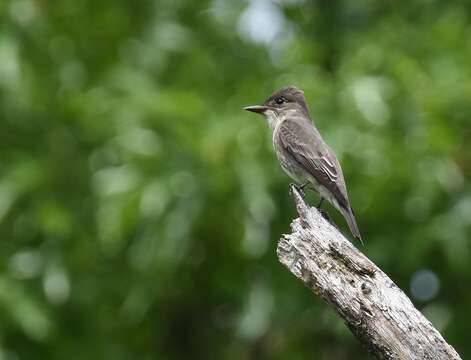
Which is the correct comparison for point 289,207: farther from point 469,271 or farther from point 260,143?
point 469,271

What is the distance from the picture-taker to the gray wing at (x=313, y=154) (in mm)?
5023

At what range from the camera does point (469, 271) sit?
5.98m

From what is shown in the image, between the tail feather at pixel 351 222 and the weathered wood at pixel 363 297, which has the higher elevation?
the tail feather at pixel 351 222

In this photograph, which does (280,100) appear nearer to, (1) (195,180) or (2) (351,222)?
(1) (195,180)

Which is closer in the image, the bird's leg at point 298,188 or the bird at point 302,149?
the bird's leg at point 298,188

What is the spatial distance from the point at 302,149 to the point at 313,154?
102 mm

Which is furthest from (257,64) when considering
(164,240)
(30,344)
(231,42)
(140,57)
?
(30,344)

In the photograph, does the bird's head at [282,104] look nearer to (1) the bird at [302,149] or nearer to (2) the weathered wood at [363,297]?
(1) the bird at [302,149]

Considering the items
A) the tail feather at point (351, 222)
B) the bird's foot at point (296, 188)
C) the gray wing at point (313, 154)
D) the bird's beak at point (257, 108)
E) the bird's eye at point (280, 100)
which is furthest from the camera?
the bird's eye at point (280, 100)

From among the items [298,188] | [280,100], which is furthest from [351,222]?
[280,100]

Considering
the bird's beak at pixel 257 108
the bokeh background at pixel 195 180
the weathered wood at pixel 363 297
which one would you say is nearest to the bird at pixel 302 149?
the bird's beak at pixel 257 108

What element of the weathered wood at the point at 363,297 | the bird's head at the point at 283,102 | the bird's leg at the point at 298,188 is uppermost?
the bird's head at the point at 283,102

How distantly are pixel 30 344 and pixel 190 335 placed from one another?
1081mm

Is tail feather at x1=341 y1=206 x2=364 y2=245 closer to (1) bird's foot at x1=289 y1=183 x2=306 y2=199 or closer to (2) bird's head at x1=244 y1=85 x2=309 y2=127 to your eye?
(1) bird's foot at x1=289 y1=183 x2=306 y2=199
